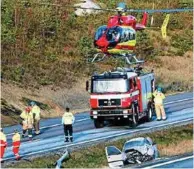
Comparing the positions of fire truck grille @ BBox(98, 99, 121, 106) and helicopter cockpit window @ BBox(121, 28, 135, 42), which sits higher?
helicopter cockpit window @ BBox(121, 28, 135, 42)

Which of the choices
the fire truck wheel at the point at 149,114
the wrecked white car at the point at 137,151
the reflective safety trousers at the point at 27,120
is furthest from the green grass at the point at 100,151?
the reflective safety trousers at the point at 27,120

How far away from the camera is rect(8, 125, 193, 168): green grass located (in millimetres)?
24000

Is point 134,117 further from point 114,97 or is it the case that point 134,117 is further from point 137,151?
point 137,151

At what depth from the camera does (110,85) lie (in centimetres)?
3155

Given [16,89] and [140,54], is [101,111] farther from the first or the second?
[140,54]

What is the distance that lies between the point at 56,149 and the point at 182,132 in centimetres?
829

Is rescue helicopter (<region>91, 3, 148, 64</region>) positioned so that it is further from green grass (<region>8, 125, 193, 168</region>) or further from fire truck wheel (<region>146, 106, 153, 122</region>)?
green grass (<region>8, 125, 193, 168</region>)

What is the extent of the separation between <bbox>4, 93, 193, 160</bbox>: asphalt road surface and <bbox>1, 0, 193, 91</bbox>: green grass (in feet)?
26.3

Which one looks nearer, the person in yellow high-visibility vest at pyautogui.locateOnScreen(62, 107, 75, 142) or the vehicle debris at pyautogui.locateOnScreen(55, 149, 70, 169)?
the vehicle debris at pyautogui.locateOnScreen(55, 149, 70, 169)

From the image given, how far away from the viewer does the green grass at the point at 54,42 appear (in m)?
47.5

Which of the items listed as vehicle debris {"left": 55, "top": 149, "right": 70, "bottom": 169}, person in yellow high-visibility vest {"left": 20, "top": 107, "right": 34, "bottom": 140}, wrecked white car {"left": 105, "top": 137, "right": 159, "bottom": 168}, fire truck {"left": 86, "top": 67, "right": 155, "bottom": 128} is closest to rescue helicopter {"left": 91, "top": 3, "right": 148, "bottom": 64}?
fire truck {"left": 86, "top": 67, "right": 155, "bottom": 128}

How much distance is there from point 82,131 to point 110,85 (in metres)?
2.48

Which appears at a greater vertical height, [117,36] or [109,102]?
[117,36]

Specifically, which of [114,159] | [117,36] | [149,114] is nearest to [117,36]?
[117,36]
